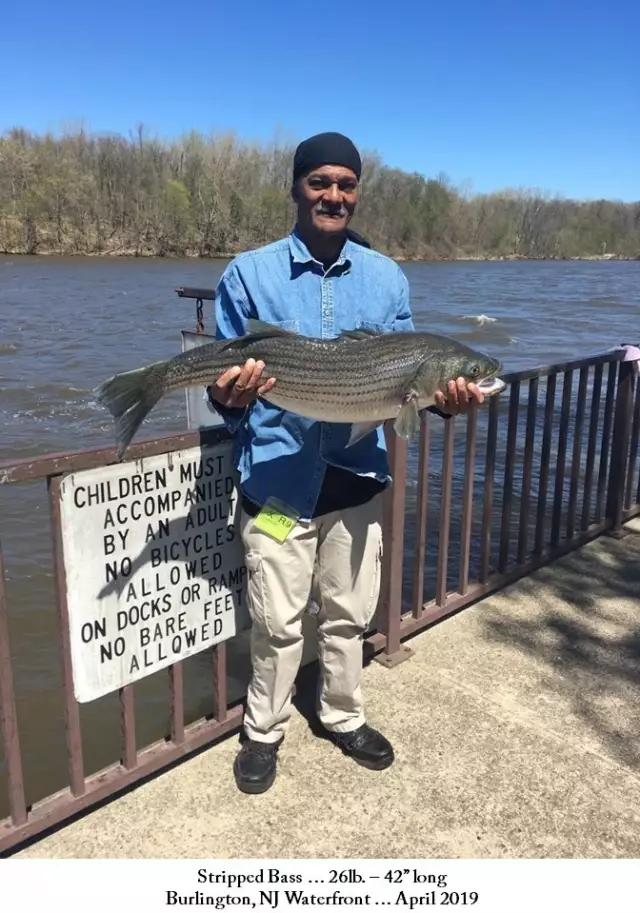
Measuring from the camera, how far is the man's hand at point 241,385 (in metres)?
2.65

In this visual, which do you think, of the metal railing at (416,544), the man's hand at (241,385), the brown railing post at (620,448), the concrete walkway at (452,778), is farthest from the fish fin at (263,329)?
the brown railing post at (620,448)

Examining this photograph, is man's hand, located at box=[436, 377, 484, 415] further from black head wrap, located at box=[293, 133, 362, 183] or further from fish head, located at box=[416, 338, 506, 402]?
black head wrap, located at box=[293, 133, 362, 183]

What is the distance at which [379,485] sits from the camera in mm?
→ 3213

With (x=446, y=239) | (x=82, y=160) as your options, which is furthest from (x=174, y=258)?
(x=446, y=239)

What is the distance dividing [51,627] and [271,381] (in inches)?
186

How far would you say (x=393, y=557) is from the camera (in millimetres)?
4043

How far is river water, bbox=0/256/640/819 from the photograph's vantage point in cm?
550

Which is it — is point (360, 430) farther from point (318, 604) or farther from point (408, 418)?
point (318, 604)

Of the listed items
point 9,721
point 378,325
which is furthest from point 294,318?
point 9,721

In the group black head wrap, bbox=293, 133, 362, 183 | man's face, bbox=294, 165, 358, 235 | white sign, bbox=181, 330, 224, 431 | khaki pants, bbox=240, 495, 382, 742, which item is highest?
black head wrap, bbox=293, 133, 362, 183

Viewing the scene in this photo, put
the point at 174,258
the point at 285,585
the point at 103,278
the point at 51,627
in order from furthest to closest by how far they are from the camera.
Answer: the point at 174,258 < the point at 103,278 < the point at 51,627 < the point at 285,585

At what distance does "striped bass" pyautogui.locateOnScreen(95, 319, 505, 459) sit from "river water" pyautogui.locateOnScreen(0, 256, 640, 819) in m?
3.11

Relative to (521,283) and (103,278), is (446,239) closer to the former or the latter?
(521,283)

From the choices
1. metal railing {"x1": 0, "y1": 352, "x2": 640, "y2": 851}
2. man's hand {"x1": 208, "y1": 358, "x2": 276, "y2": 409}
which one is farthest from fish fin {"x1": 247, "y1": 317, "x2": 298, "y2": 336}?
metal railing {"x1": 0, "y1": 352, "x2": 640, "y2": 851}
